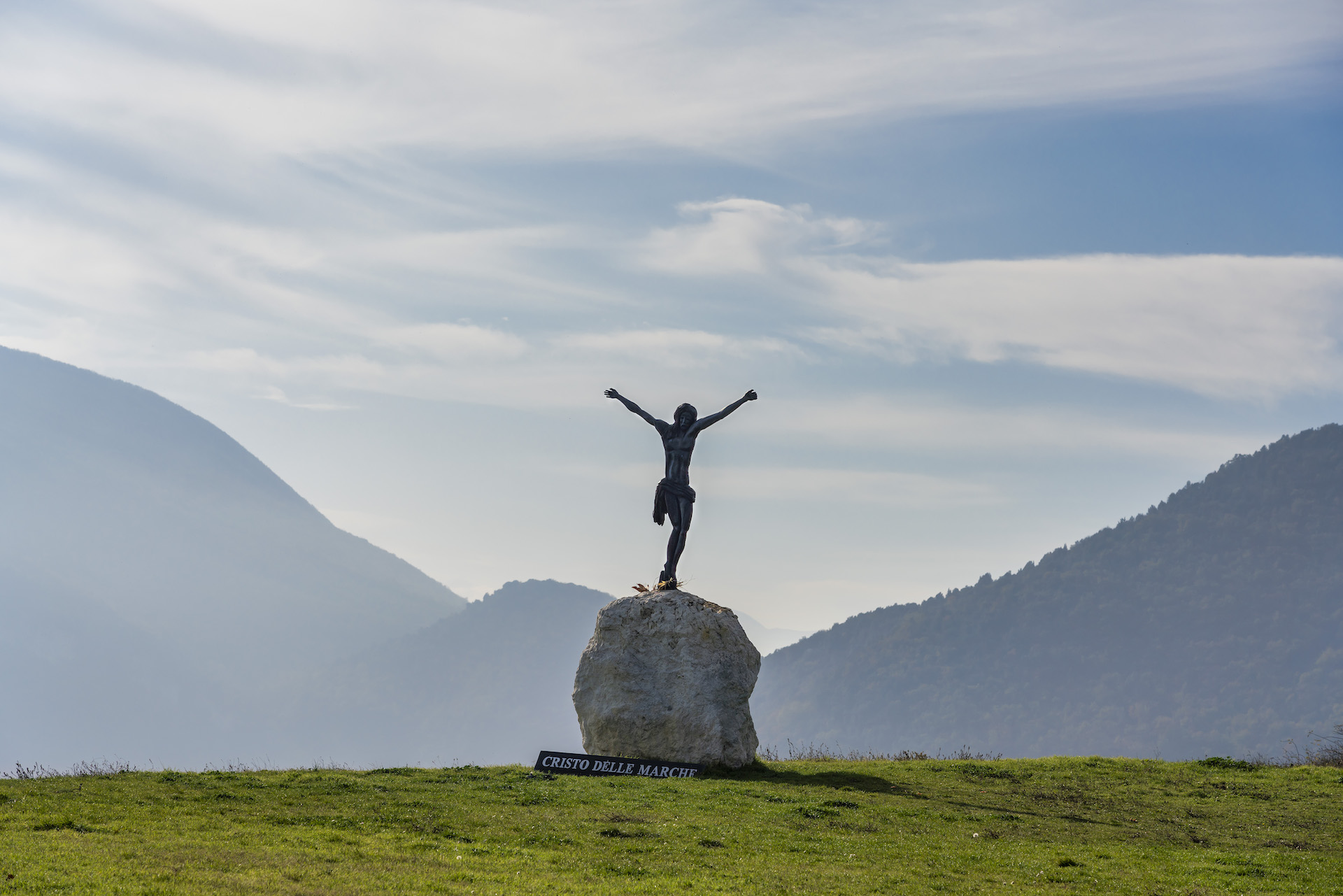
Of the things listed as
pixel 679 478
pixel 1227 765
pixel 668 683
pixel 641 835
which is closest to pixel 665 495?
pixel 679 478

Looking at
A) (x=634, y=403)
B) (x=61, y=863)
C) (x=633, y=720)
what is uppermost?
(x=634, y=403)

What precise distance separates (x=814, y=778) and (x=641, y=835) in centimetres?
803

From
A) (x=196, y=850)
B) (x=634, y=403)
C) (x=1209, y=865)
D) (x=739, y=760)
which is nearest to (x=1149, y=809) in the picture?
(x=1209, y=865)

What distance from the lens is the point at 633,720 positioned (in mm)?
24641

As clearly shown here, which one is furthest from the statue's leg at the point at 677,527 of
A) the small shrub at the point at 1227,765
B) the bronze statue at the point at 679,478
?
the small shrub at the point at 1227,765

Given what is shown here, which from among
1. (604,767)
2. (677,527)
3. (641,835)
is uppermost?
(677,527)

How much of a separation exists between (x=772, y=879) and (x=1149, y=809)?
1084 centimetres

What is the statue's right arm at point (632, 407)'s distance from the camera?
2781cm

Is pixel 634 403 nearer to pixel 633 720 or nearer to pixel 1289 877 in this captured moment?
pixel 633 720

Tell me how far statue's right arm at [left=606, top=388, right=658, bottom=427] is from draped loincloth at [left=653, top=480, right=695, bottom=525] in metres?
1.48

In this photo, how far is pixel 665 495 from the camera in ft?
90.9

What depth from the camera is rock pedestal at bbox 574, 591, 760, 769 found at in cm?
2433

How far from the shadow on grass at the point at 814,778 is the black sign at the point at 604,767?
1.81 feet

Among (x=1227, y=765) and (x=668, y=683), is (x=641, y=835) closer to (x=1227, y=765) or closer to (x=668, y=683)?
(x=668, y=683)
